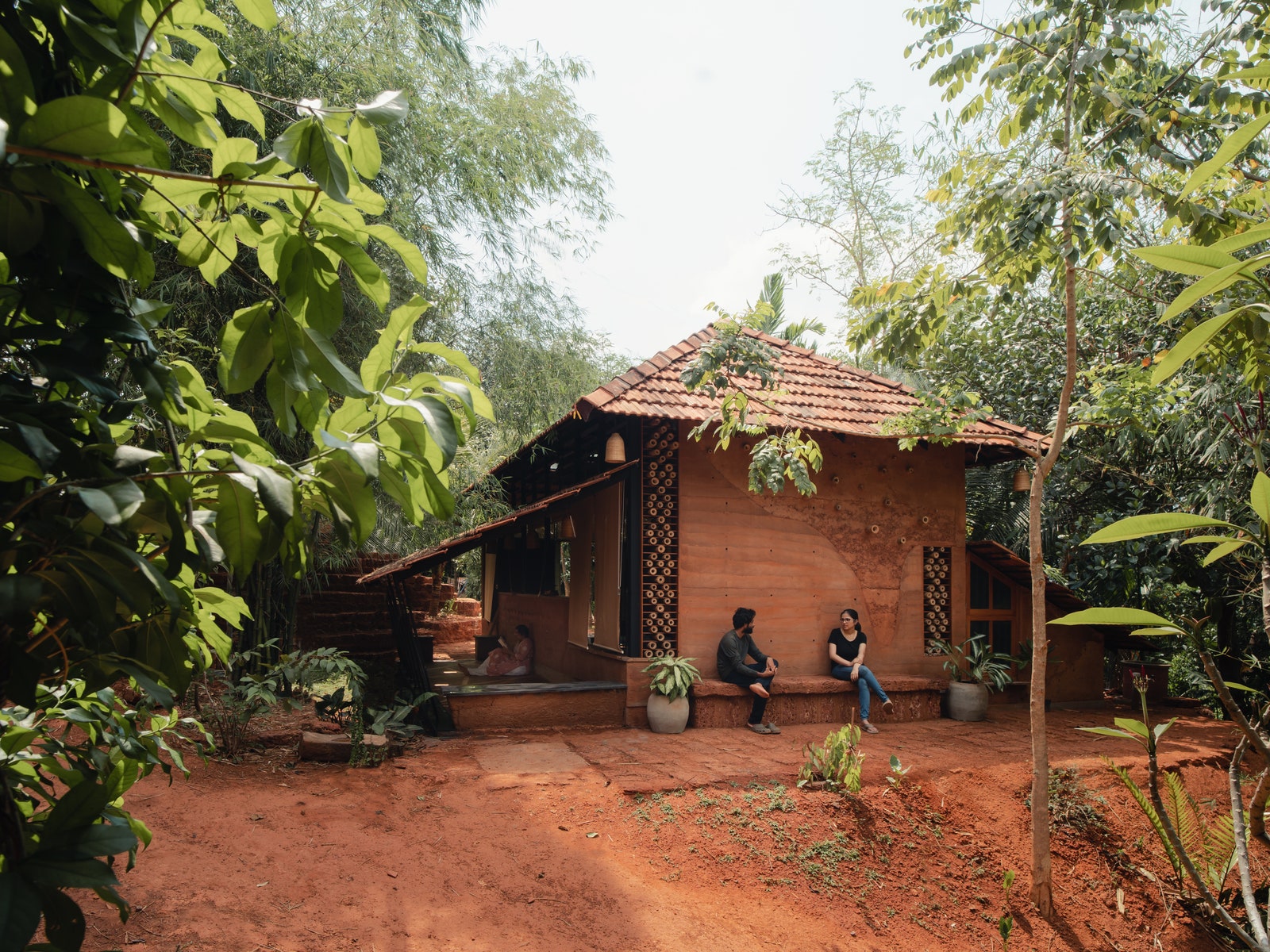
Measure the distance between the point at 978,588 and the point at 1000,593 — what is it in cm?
34

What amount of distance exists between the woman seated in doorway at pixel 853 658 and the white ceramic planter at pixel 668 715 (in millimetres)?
1830

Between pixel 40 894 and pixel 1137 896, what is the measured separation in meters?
6.20

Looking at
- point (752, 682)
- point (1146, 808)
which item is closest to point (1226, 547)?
point (1146, 808)

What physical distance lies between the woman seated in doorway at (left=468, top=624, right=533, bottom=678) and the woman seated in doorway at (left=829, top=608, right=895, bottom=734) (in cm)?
394

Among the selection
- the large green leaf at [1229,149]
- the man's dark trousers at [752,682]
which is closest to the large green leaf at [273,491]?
the large green leaf at [1229,149]

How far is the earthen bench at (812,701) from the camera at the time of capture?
7.59m

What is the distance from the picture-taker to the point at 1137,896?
500cm

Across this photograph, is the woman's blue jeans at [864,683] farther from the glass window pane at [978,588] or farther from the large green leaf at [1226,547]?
the large green leaf at [1226,547]

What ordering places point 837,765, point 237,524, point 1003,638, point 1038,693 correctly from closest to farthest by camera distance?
→ point 237,524 < point 1038,693 < point 837,765 < point 1003,638

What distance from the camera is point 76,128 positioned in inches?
26.8

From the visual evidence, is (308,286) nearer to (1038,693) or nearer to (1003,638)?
(1038,693)

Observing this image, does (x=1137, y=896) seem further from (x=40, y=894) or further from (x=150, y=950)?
(x=40, y=894)

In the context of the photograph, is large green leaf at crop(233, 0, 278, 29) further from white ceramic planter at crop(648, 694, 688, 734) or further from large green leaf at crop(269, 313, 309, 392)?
white ceramic planter at crop(648, 694, 688, 734)

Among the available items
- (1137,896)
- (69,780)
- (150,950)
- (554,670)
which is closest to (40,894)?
(69,780)
